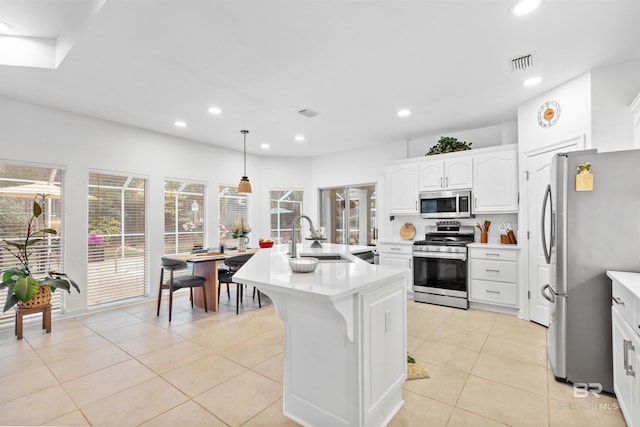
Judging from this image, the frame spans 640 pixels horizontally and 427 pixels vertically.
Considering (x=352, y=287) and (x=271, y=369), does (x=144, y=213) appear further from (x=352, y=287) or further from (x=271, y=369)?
(x=352, y=287)

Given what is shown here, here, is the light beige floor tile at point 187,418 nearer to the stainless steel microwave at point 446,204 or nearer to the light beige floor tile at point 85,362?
the light beige floor tile at point 85,362

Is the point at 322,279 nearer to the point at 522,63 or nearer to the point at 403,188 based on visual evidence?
the point at 522,63

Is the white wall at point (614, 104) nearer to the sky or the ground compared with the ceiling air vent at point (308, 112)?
nearer to the ground

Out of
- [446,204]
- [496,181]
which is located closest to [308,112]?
[446,204]

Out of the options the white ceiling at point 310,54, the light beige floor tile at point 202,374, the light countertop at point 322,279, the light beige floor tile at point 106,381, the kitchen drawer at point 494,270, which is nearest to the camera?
the light countertop at point 322,279

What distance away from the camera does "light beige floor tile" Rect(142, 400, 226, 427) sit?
1.91 metres

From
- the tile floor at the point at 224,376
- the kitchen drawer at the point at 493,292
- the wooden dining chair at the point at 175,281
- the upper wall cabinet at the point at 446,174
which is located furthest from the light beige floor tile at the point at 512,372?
the wooden dining chair at the point at 175,281

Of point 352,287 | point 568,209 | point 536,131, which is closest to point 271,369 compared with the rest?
point 352,287

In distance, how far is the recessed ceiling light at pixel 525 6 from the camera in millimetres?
1994

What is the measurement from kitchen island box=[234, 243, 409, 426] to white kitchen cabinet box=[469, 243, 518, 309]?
2607 mm

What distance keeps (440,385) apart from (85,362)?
296cm

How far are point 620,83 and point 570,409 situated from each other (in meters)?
2.76

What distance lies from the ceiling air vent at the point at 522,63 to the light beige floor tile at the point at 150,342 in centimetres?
412

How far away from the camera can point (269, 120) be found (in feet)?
14.3
